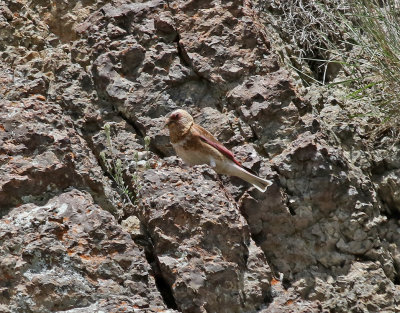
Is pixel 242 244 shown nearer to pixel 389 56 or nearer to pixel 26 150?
pixel 26 150

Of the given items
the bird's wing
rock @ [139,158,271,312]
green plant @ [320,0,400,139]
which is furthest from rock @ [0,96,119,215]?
green plant @ [320,0,400,139]

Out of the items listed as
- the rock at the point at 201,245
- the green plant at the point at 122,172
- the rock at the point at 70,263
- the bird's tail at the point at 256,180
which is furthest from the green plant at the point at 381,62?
the rock at the point at 70,263

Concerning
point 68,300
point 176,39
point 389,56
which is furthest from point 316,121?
point 68,300

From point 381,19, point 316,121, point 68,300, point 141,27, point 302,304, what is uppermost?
point 141,27

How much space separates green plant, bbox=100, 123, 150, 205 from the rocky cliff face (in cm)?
3

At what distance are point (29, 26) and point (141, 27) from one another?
0.98 m

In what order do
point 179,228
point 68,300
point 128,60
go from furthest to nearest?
point 128,60 < point 179,228 < point 68,300

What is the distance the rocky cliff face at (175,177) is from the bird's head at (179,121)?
215 mm

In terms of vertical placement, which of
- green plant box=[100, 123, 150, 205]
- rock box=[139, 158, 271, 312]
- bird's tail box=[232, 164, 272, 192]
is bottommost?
rock box=[139, 158, 271, 312]

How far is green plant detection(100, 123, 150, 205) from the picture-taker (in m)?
5.18

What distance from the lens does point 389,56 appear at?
543 centimetres

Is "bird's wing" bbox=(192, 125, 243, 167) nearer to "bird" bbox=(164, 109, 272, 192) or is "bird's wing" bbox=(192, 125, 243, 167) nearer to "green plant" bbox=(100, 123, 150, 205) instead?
"bird" bbox=(164, 109, 272, 192)

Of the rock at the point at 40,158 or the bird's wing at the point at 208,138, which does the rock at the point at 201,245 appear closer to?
the rock at the point at 40,158

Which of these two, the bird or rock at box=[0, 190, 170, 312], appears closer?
rock at box=[0, 190, 170, 312]
